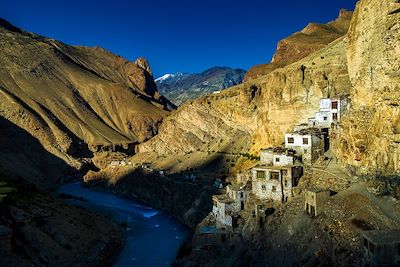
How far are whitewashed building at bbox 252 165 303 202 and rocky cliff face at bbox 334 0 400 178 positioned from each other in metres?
4.96

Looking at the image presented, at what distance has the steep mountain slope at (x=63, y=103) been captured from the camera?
129m

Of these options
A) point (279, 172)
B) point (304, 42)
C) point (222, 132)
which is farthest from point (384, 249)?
point (304, 42)

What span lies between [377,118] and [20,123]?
10559 cm

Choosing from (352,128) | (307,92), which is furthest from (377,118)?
(307,92)

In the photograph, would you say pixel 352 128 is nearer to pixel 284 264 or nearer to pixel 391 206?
pixel 391 206

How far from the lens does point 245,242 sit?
46094 millimetres

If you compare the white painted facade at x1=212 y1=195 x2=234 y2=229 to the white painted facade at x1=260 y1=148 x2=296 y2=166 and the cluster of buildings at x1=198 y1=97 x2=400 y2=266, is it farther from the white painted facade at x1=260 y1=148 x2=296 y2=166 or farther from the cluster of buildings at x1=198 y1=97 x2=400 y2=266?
the white painted facade at x1=260 y1=148 x2=296 y2=166

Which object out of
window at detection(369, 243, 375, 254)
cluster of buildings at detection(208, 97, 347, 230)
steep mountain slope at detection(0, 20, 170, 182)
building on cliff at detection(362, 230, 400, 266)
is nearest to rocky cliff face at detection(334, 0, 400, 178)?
cluster of buildings at detection(208, 97, 347, 230)

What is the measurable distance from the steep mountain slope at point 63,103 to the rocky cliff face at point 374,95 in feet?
291

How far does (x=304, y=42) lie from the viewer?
110062mm

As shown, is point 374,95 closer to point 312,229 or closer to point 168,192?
point 312,229

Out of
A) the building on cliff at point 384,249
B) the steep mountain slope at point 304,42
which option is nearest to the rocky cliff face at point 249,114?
the steep mountain slope at point 304,42

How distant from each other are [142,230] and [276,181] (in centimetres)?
2876

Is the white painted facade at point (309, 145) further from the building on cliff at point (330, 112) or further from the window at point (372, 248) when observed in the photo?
the window at point (372, 248)
